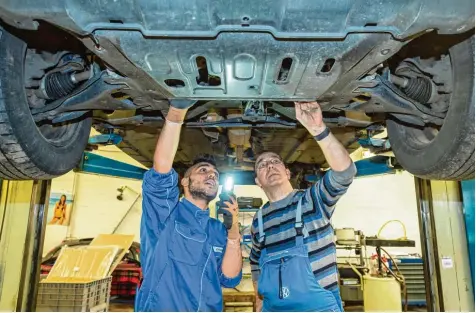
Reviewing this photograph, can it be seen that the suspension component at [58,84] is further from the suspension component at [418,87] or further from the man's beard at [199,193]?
the suspension component at [418,87]

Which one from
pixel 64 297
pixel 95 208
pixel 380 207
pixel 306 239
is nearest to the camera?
pixel 306 239

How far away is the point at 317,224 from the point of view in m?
1.58

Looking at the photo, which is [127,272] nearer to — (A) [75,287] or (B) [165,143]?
(A) [75,287]

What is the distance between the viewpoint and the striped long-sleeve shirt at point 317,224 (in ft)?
4.88

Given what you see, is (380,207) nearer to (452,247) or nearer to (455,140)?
(452,247)

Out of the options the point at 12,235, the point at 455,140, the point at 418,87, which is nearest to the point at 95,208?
the point at 12,235

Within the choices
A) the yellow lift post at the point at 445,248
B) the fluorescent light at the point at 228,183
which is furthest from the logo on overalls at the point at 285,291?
the yellow lift post at the point at 445,248

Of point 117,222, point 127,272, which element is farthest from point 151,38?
point 117,222

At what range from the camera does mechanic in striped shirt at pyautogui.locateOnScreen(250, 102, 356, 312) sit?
1.43m

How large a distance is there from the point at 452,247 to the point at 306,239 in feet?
5.37

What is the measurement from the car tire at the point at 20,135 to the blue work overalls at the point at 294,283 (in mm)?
1043

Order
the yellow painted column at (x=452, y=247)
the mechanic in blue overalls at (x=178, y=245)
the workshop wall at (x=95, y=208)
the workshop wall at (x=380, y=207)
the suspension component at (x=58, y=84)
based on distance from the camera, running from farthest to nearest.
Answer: the workshop wall at (x=95, y=208) < the workshop wall at (x=380, y=207) < the yellow painted column at (x=452, y=247) < the mechanic in blue overalls at (x=178, y=245) < the suspension component at (x=58, y=84)

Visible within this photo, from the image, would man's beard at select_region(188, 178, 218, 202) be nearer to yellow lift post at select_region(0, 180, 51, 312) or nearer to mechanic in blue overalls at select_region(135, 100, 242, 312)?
mechanic in blue overalls at select_region(135, 100, 242, 312)

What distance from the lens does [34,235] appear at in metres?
2.59
